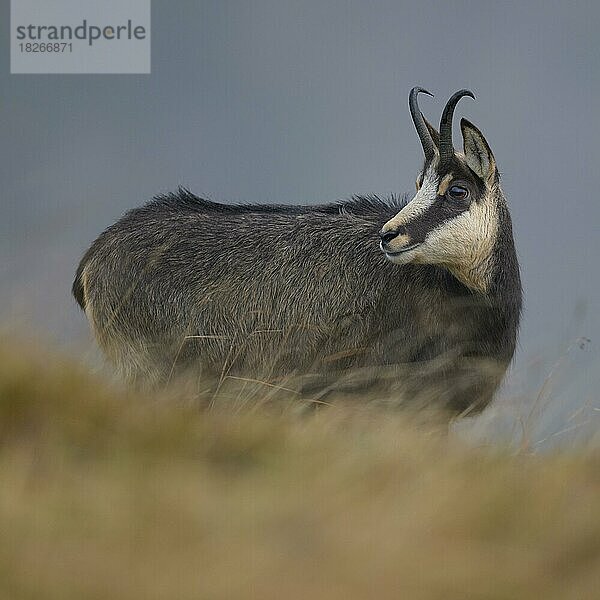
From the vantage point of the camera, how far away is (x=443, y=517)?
2.59 meters

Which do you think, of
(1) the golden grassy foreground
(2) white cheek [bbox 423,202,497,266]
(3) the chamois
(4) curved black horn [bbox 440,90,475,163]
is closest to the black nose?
(3) the chamois

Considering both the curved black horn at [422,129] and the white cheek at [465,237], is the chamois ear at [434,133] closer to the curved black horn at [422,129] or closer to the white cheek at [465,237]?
the curved black horn at [422,129]

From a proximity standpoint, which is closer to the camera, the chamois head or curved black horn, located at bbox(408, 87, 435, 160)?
the chamois head

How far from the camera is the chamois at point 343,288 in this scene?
242 inches

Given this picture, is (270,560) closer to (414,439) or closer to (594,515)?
(594,515)

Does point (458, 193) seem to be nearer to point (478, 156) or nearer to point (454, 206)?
point (454, 206)

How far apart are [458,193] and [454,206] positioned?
0.09 m

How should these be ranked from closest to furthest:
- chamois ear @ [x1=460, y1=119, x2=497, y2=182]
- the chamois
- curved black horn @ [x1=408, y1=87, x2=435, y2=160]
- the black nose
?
the black nose
the chamois
chamois ear @ [x1=460, y1=119, x2=497, y2=182]
curved black horn @ [x1=408, y1=87, x2=435, y2=160]

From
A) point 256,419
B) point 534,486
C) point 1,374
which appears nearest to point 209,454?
point 256,419

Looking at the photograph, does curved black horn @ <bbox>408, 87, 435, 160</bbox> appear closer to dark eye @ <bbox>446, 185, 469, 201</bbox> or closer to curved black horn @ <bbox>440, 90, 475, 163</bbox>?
curved black horn @ <bbox>440, 90, 475, 163</bbox>

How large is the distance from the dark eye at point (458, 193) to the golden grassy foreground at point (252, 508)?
2933 millimetres

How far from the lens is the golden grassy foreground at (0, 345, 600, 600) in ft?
7.27

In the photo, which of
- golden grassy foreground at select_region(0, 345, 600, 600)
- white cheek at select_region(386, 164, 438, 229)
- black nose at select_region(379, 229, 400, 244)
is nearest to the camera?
golden grassy foreground at select_region(0, 345, 600, 600)

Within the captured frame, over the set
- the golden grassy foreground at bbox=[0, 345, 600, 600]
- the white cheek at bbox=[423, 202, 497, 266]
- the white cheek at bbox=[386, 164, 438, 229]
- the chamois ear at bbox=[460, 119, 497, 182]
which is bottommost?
the golden grassy foreground at bbox=[0, 345, 600, 600]
